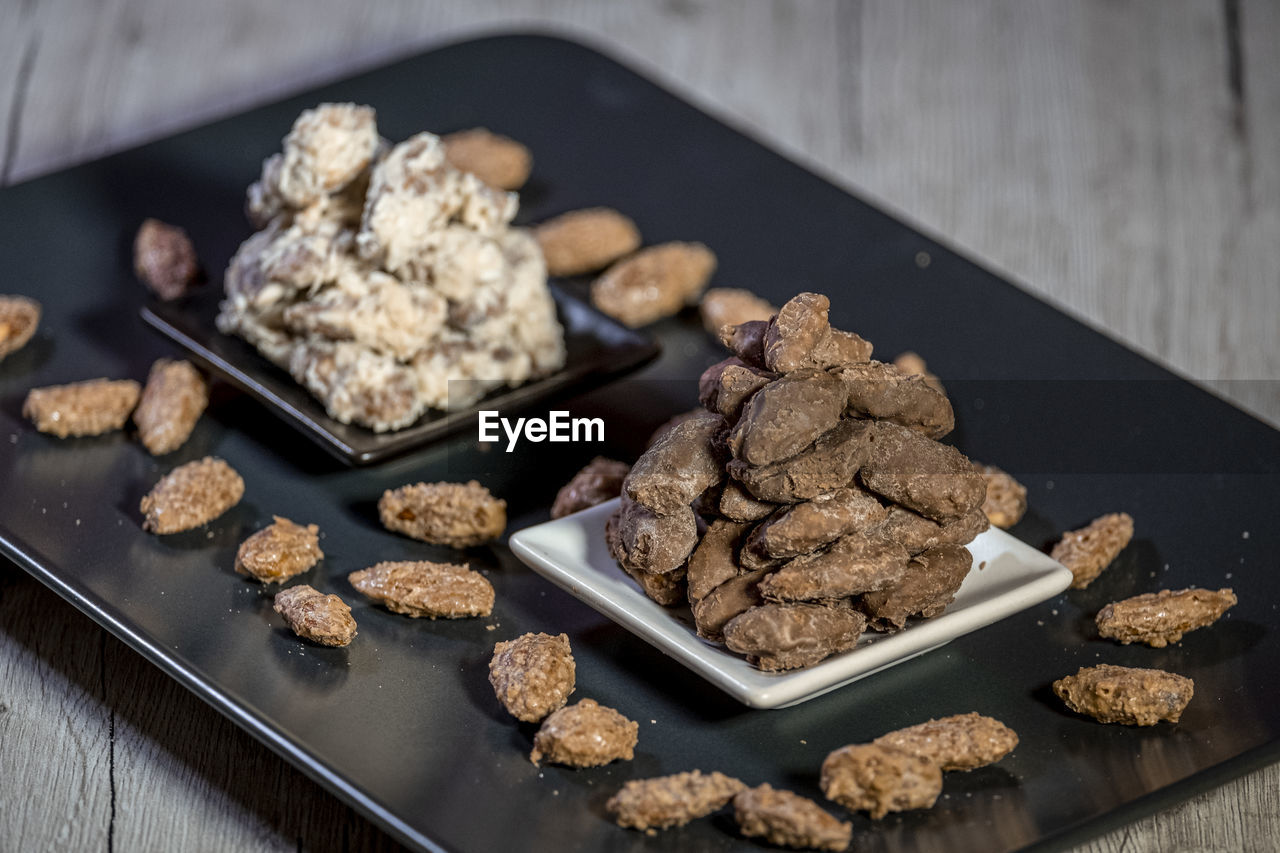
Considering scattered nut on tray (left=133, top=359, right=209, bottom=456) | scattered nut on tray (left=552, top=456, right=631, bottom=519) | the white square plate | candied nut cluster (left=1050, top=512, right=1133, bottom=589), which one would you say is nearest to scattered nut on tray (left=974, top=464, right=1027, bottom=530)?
candied nut cluster (left=1050, top=512, right=1133, bottom=589)

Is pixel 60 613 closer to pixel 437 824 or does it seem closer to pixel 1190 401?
pixel 437 824

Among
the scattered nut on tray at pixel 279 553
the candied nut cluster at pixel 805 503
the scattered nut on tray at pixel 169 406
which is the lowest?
the scattered nut on tray at pixel 169 406

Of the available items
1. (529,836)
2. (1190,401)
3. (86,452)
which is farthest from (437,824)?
(1190,401)

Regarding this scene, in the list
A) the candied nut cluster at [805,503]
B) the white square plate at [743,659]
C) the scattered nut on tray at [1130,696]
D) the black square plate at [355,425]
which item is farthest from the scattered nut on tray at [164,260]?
the scattered nut on tray at [1130,696]

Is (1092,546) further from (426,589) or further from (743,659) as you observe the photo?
(426,589)

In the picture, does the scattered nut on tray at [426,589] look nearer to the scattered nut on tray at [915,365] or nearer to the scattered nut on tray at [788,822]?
the scattered nut on tray at [788,822]

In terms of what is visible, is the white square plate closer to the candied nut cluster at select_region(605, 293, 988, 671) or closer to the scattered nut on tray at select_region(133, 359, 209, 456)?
the candied nut cluster at select_region(605, 293, 988, 671)
